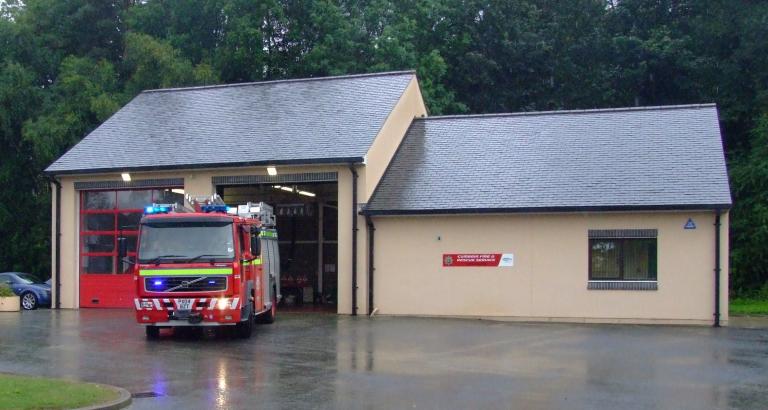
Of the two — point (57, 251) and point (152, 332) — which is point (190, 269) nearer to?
point (152, 332)

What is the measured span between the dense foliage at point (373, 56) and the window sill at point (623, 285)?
1330 centimetres

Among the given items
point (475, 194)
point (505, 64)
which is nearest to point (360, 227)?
point (475, 194)

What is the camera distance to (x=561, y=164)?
25.9 meters

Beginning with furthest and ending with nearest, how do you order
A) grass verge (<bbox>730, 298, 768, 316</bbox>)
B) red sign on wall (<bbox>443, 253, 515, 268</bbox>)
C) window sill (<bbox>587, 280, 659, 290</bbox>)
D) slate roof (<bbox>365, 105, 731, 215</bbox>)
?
grass verge (<bbox>730, 298, 768, 316</bbox>)
red sign on wall (<bbox>443, 253, 515, 268</bbox>)
slate roof (<bbox>365, 105, 731, 215</bbox>)
window sill (<bbox>587, 280, 659, 290</bbox>)

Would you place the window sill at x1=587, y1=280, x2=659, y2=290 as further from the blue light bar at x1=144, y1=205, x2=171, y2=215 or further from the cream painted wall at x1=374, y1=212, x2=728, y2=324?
the blue light bar at x1=144, y1=205, x2=171, y2=215

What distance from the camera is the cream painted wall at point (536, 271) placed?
23.3 meters

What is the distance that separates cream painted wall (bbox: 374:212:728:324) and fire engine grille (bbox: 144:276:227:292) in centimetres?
816

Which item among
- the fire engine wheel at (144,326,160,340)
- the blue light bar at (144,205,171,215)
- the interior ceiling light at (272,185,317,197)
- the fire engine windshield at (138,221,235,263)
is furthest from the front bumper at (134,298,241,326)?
the interior ceiling light at (272,185,317,197)

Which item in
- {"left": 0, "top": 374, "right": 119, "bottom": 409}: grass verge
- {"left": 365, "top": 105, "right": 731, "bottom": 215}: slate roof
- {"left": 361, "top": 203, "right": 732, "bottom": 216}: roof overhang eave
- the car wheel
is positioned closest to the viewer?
{"left": 0, "top": 374, "right": 119, "bottom": 409}: grass verge

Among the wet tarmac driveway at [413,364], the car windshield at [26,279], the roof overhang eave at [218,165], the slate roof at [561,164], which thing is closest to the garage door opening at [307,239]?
the roof overhang eave at [218,165]

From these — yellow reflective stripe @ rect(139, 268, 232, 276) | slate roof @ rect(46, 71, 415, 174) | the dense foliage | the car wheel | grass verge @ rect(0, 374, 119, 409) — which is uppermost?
the dense foliage

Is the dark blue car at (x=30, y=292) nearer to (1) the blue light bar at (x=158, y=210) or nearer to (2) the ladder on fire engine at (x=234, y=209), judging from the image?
(2) the ladder on fire engine at (x=234, y=209)

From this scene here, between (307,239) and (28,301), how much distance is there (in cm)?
991

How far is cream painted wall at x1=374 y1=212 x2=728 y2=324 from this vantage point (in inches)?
917
